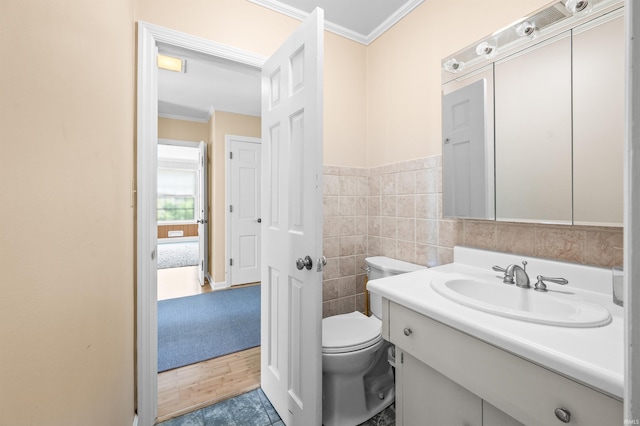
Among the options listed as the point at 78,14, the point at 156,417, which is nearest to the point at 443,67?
the point at 78,14

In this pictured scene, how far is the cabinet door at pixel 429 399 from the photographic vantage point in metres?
0.85

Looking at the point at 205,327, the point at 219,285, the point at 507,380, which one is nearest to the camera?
the point at 507,380

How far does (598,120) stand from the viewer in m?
0.97

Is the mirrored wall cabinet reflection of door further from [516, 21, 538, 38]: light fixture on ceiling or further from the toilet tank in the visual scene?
the toilet tank

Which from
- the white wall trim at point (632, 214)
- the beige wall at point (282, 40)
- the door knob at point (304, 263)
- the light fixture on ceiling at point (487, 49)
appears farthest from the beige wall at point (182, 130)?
the white wall trim at point (632, 214)

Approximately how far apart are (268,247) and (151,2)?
1500mm

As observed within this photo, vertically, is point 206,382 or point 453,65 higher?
point 453,65

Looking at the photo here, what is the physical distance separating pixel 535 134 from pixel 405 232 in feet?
2.87

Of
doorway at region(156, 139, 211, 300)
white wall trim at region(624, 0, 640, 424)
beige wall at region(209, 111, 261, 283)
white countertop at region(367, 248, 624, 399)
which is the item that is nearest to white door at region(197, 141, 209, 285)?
beige wall at region(209, 111, 261, 283)

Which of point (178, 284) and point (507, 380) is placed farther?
point (178, 284)

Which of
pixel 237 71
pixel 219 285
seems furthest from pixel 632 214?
pixel 219 285

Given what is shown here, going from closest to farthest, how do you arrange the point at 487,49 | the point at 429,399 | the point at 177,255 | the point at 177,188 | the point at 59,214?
the point at 59,214 < the point at 429,399 < the point at 487,49 < the point at 177,255 < the point at 177,188

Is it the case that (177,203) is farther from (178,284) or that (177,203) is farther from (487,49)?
(487,49)

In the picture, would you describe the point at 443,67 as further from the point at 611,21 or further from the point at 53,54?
the point at 53,54
